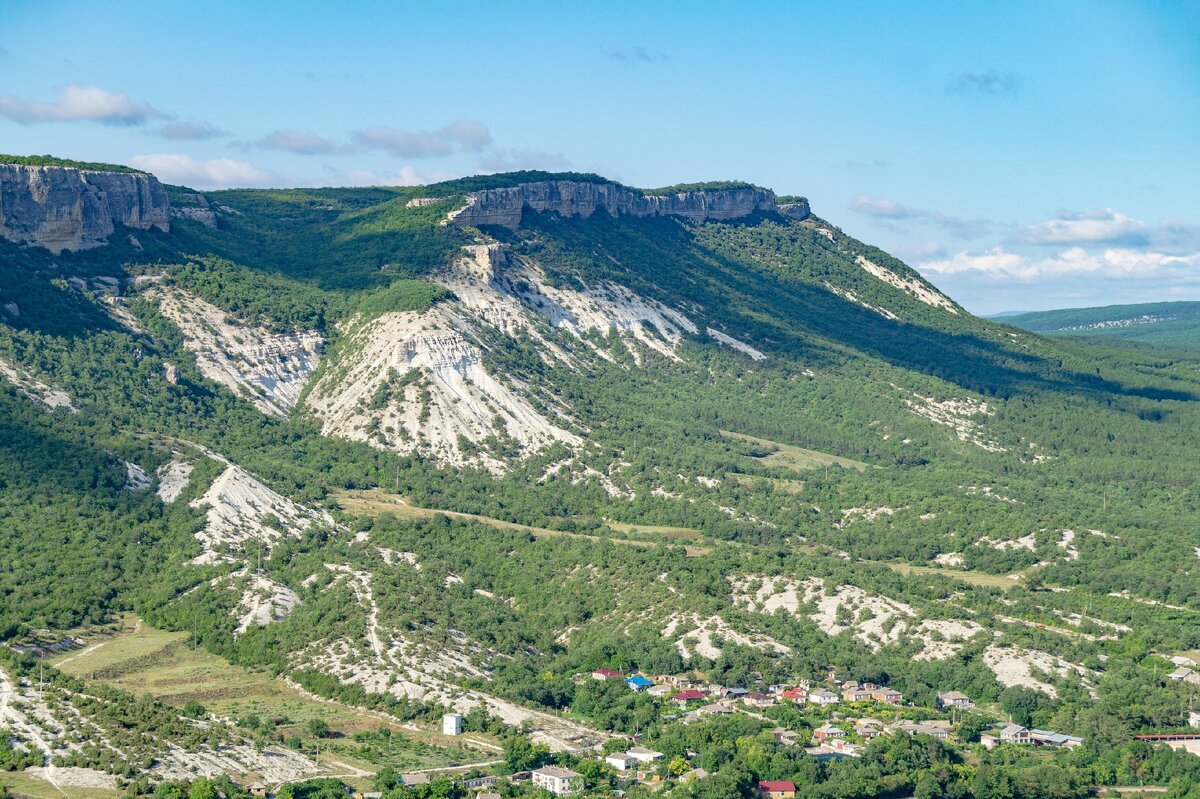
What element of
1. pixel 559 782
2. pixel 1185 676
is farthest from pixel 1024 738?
pixel 559 782

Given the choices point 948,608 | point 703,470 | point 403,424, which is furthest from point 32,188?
point 948,608

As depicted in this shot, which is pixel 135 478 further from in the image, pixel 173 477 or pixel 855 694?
pixel 855 694

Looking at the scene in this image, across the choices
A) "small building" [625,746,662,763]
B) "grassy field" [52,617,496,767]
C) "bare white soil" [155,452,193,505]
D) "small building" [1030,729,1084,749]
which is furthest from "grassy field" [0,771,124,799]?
"bare white soil" [155,452,193,505]

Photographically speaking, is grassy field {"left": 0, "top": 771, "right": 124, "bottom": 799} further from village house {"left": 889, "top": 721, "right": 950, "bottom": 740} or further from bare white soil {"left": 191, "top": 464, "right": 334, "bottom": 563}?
village house {"left": 889, "top": 721, "right": 950, "bottom": 740}

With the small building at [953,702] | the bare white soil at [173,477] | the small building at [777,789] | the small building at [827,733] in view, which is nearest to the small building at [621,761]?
the small building at [777,789]

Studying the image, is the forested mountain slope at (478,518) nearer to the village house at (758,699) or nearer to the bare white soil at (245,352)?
the bare white soil at (245,352)

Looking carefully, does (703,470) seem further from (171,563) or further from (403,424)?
(171,563)
